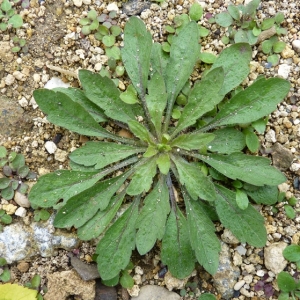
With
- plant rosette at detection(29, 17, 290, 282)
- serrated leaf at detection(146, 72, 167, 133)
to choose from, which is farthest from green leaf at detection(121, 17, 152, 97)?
serrated leaf at detection(146, 72, 167, 133)

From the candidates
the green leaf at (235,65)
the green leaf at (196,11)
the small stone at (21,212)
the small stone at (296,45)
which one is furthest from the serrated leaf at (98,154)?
the small stone at (296,45)

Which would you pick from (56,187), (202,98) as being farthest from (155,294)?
(202,98)

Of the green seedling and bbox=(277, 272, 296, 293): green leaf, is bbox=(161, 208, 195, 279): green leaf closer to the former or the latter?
bbox=(277, 272, 296, 293): green leaf

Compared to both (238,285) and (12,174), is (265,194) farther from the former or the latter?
(12,174)

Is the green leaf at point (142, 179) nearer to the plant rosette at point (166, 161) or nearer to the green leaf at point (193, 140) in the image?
the plant rosette at point (166, 161)

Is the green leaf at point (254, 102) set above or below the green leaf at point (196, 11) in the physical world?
below

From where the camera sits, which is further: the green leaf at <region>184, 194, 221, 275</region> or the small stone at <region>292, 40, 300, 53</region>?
the small stone at <region>292, 40, 300, 53</region>

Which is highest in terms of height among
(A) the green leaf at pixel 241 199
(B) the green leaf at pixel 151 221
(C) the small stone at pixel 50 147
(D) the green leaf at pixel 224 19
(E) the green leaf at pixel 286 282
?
(D) the green leaf at pixel 224 19

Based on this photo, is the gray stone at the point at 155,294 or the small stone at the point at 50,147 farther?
the small stone at the point at 50,147
